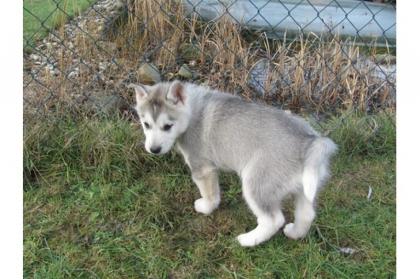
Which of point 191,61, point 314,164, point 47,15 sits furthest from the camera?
point 47,15

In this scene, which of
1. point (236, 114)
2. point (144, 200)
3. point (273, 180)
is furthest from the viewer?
point (144, 200)

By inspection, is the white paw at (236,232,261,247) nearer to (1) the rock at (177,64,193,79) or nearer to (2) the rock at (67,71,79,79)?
(1) the rock at (177,64,193,79)

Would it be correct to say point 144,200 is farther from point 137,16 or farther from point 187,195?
point 137,16

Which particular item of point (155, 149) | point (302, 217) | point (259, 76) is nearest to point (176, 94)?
point (155, 149)

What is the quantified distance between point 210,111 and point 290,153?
0.71 m

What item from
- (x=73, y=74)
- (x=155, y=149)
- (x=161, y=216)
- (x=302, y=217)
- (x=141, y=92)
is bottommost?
(x=161, y=216)

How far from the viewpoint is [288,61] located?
5129 millimetres

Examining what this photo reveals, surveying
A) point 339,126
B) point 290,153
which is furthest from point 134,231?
point 339,126

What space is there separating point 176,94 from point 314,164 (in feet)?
3.46

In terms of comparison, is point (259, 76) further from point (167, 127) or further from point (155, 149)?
point (155, 149)

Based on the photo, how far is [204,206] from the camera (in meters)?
3.48

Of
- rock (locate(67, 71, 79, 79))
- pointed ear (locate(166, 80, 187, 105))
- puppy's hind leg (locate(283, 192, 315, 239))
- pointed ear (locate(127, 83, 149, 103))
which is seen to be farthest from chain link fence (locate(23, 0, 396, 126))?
puppy's hind leg (locate(283, 192, 315, 239))

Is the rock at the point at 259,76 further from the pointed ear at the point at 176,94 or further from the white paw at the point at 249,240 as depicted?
the white paw at the point at 249,240

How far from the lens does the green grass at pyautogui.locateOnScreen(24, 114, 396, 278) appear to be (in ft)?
9.98
